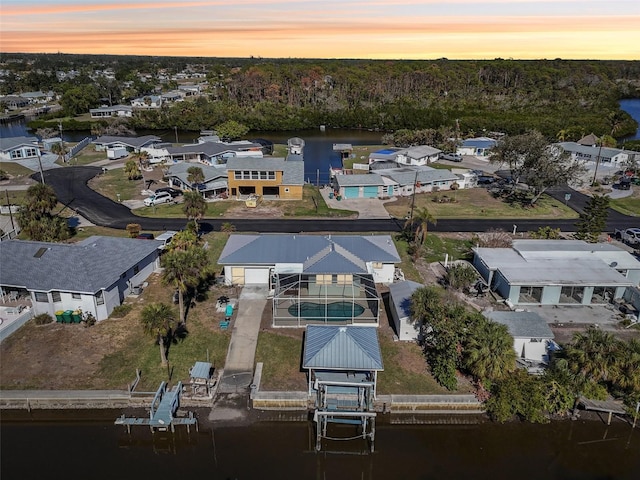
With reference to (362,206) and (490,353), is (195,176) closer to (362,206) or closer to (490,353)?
(362,206)

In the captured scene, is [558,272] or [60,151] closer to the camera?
[558,272]

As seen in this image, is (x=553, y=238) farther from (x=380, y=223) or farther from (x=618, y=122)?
(x=618, y=122)

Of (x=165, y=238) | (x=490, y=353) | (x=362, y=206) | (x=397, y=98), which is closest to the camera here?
(x=490, y=353)

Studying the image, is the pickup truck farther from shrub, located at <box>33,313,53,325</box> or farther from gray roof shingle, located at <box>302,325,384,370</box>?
shrub, located at <box>33,313,53,325</box>

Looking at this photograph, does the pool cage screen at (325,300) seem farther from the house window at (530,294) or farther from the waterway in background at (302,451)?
the house window at (530,294)

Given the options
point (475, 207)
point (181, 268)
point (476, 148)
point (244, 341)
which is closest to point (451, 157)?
point (476, 148)
